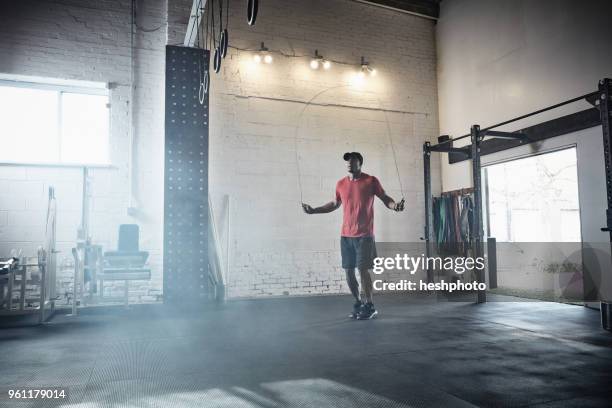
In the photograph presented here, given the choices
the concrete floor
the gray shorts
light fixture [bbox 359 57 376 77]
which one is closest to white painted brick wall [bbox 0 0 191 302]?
the concrete floor

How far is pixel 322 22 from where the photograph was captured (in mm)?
7094

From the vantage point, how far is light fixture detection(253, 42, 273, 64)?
6.57 metres

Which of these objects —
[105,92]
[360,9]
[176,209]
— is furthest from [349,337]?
[360,9]

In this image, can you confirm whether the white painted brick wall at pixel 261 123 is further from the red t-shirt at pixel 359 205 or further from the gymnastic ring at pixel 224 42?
the gymnastic ring at pixel 224 42

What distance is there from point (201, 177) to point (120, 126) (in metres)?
1.25

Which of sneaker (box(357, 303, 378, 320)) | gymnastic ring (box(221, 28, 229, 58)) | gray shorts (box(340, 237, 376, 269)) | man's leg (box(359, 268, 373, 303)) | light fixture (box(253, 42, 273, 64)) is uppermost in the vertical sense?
light fixture (box(253, 42, 273, 64))

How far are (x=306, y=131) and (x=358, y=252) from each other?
2.88 m

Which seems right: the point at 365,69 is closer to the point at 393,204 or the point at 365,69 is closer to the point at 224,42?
the point at 393,204

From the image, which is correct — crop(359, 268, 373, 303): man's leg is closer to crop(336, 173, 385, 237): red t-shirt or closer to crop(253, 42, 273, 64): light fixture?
crop(336, 173, 385, 237): red t-shirt

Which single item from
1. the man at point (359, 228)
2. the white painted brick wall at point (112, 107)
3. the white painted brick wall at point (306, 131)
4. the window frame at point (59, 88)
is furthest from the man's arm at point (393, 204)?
the window frame at point (59, 88)

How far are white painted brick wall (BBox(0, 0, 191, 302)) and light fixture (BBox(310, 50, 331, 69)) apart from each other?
1.93 metres

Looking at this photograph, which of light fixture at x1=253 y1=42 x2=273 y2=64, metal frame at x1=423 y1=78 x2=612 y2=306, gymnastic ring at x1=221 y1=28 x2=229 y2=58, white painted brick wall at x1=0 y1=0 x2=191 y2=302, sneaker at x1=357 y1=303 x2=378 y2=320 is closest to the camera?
gymnastic ring at x1=221 y1=28 x2=229 y2=58

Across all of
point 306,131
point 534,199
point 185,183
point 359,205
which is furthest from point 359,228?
point 534,199

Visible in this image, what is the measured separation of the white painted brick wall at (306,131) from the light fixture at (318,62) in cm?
10
